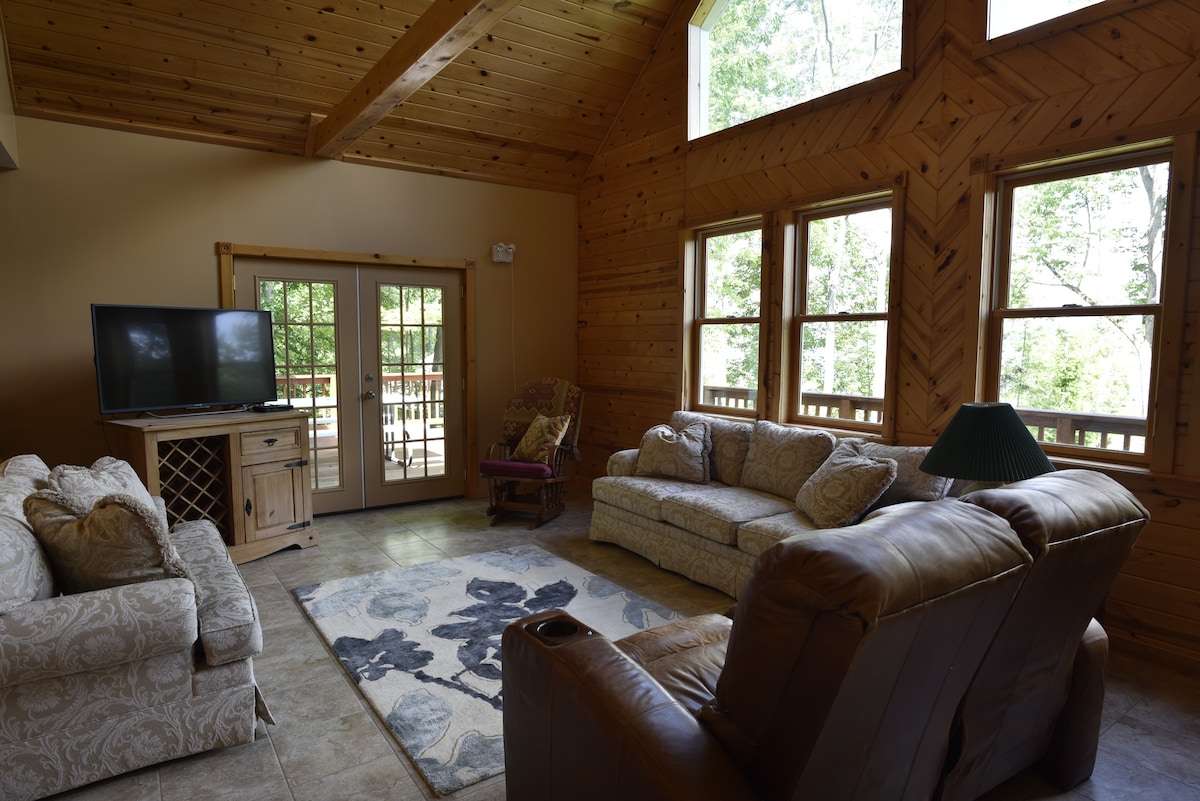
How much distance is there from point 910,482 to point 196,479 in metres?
4.03

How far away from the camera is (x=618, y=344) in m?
5.84

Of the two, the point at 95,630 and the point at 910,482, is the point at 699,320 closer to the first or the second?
the point at 910,482

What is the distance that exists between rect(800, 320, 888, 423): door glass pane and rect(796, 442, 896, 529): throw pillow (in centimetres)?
72

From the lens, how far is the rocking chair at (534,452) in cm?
489

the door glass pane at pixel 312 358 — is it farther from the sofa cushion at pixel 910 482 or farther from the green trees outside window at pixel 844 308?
the sofa cushion at pixel 910 482

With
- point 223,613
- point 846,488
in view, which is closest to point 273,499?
point 223,613

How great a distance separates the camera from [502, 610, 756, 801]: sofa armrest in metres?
1.14

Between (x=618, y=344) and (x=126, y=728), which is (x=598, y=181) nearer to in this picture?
(x=618, y=344)

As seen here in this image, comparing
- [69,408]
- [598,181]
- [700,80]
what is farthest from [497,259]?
[69,408]

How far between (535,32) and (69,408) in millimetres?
3949

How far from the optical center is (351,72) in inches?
178

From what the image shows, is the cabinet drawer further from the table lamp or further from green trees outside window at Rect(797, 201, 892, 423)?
the table lamp

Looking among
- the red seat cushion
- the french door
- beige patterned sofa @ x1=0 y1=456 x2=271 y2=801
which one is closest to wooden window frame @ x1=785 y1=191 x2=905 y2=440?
the red seat cushion

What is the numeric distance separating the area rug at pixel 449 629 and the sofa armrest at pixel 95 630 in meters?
0.80
